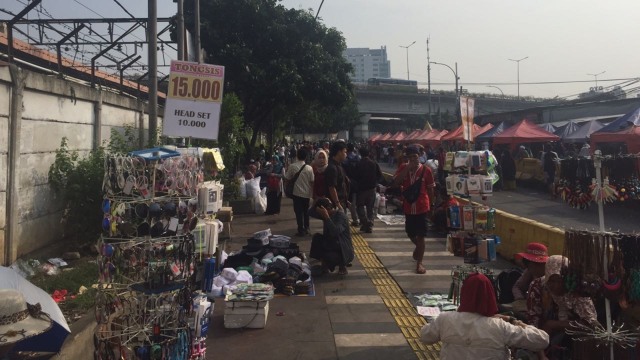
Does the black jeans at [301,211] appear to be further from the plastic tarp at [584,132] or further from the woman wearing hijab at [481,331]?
the plastic tarp at [584,132]

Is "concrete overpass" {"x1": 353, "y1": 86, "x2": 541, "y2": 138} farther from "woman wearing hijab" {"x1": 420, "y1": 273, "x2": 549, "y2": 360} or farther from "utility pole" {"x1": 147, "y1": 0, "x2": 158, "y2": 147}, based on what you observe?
"woman wearing hijab" {"x1": 420, "y1": 273, "x2": 549, "y2": 360}

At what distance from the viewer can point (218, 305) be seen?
6086mm

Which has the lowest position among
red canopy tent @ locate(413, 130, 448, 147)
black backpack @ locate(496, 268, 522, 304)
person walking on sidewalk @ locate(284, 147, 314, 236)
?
black backpack @ locate(496, 268, 522, 304)

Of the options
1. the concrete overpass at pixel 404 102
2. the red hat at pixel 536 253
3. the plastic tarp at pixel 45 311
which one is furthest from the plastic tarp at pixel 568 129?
the concrete overpass at pixel 404 102

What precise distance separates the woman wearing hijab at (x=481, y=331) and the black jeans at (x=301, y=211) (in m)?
6.64

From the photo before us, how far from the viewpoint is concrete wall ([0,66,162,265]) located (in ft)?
21.4

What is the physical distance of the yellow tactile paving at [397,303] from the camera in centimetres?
482

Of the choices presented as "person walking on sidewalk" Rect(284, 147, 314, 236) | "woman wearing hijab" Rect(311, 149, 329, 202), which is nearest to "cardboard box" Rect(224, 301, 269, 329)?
"woman wearing hijab" Rect(311, 149, 329, 202)

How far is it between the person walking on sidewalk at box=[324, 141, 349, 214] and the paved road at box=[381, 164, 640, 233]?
4104 mm

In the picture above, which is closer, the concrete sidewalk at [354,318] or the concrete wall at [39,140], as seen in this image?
the concrete sidewalk at [354,318]

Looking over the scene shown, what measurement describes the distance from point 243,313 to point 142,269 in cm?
174

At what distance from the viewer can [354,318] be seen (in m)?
5.65

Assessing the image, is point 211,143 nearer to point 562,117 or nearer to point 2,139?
point 2,139

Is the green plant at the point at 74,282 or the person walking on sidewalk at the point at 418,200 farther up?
the person walking on sidewalk at the point at 418,200
